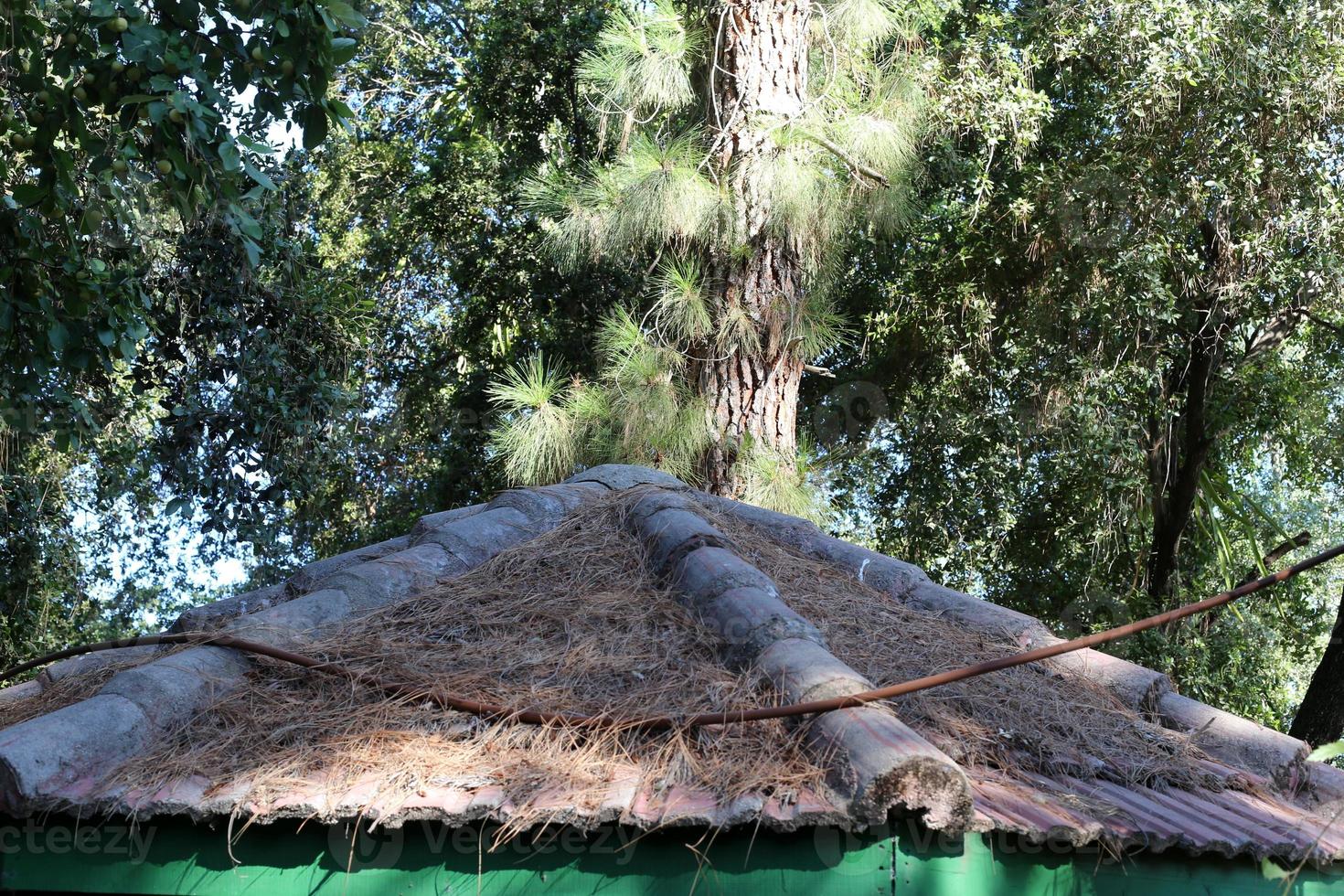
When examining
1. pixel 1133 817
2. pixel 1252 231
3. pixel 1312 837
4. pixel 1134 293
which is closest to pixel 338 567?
pixel 1133 817

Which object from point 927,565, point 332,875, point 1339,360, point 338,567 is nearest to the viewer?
point 332,875

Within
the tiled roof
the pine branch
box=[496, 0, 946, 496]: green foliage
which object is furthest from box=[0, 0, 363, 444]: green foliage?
the pine branch

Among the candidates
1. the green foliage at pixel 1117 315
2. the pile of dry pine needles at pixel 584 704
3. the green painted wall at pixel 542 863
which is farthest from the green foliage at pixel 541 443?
the green painted wall at pixel 542 863

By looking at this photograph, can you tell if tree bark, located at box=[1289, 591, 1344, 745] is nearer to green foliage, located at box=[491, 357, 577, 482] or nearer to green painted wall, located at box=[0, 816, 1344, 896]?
green foliage, located at box=[491, 357, 577, 482]

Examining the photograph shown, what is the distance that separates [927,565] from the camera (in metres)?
12.6

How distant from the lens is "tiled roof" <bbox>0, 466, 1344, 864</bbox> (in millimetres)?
2379

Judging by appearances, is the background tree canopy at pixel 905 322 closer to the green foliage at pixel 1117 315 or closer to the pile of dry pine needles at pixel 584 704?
the green foliage at pixel 1117 315

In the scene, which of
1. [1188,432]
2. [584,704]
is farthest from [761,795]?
[1188,432]

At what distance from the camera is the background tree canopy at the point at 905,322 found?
8102 millimetres

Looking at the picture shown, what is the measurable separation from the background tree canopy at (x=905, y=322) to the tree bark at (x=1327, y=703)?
63.3 inches

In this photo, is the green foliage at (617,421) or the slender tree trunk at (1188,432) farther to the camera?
the slender tree trunk at (1188,432)

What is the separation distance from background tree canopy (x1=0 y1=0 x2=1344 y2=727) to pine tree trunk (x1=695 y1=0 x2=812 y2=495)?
390 mm

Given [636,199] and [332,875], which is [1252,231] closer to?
[636,199]

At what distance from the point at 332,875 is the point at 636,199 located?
633 cm
